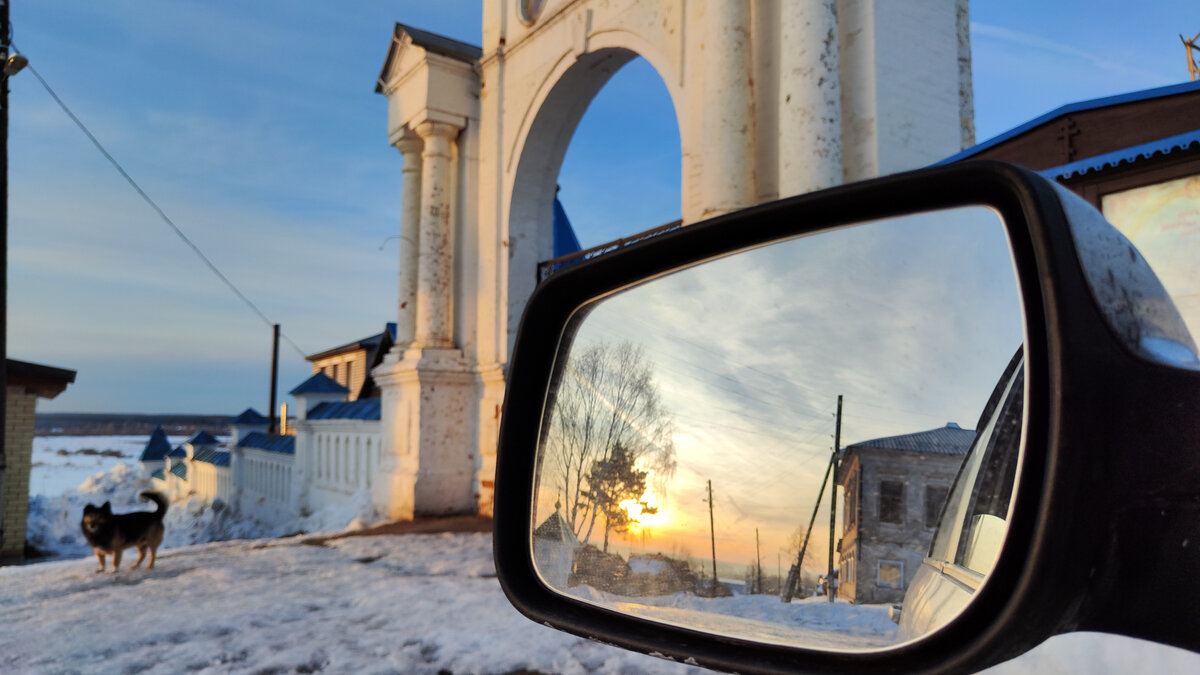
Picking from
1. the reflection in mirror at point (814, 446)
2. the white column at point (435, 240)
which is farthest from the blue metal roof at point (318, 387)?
the reflection in mirror at point (814, 446)

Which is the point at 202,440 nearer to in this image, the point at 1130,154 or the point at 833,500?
the point at 1130,154

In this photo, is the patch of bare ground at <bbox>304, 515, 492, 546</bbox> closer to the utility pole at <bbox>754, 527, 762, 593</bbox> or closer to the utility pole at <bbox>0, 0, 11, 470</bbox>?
the utility pole at <bbox>0, 0, 11, 470</bbox>

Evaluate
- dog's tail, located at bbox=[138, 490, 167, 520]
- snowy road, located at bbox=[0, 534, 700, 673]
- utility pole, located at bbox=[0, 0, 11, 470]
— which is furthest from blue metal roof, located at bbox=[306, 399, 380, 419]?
snowy road, located at bbox=[0, 534, 700, 673]

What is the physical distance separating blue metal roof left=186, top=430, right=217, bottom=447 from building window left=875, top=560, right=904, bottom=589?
2812cm

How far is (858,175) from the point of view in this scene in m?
5.21

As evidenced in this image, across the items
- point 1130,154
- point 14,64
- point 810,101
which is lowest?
point 1130,154

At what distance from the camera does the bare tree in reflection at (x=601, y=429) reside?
0.88 meters

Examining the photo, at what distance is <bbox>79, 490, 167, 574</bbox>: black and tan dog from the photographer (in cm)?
522

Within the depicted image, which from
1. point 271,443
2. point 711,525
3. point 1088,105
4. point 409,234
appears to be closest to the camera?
point 711,525

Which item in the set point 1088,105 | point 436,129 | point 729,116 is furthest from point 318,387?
point 1088,105

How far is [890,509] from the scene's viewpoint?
0.64 metres

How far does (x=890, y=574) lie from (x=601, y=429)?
1.47 ft

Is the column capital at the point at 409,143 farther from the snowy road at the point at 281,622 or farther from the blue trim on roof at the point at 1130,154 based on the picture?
the blue trim on roof at the point at 1130,154

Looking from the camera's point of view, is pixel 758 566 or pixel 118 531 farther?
pixel 118 531
